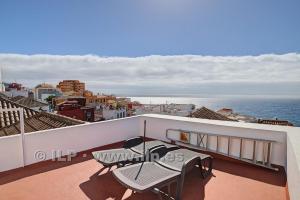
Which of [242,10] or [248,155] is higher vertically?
[242,10]

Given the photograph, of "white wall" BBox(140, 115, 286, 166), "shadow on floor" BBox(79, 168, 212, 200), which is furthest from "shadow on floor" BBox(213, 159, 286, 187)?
"shadow on floor" BBox(79, 168, 212, 200)

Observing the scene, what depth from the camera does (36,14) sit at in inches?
308

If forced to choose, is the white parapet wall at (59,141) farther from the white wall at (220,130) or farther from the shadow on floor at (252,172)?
the shadow on floor at (252,172)

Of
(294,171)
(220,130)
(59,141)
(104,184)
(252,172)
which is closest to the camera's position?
(294,171)

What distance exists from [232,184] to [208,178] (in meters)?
0.36

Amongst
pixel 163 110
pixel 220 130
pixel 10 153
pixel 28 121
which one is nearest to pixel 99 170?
pixel 10 153

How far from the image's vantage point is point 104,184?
9.55 ft

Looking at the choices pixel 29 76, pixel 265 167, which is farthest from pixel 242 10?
pixel 29 76

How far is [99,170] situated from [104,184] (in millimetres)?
537

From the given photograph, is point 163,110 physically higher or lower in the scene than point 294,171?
lower

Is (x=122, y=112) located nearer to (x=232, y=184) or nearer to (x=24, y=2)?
(x=24, y=2)

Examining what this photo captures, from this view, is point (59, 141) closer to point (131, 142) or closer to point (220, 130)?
point (131, 142)

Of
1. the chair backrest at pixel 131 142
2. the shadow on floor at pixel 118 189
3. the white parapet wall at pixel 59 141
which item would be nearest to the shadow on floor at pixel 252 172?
→ the shadow on floor at pixel 118 189

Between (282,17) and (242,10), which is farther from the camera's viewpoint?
(282,17)
